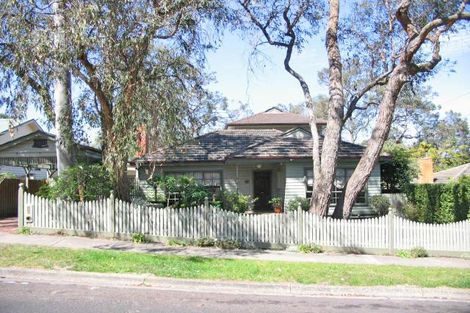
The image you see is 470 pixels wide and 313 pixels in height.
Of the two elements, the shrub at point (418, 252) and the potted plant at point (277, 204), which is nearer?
the shrub at point (418, 252)

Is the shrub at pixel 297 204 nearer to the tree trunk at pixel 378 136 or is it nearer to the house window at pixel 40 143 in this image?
the tree trunk at pixel 378 136

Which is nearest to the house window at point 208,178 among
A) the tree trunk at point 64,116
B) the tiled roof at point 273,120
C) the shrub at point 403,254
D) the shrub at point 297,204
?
the shrub at point 297,204

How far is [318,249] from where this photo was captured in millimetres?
13484

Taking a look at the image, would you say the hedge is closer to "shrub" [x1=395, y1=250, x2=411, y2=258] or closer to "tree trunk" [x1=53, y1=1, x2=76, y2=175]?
"shrub" [x1=395, y1=250, x2=411, y2=258]

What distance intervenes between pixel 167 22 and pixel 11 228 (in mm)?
8393

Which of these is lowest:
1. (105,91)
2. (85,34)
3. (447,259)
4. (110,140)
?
(447,259)

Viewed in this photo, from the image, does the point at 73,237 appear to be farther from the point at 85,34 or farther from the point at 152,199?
the point at 152,199

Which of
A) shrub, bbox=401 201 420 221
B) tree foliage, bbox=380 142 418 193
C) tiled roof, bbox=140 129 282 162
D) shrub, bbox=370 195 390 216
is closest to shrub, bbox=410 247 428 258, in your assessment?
shrub, bbox=401 201 420 221

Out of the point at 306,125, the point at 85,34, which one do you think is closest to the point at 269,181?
the point at 306,125

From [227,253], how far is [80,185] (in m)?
5.40

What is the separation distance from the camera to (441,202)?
19.8 meters

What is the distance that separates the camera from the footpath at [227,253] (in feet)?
39.9

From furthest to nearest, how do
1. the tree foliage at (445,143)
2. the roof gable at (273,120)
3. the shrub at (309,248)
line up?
the tree foliage at (445,143) → the roof gable at (273,120) → the shrub at (309,248)

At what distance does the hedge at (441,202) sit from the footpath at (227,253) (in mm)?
6253
